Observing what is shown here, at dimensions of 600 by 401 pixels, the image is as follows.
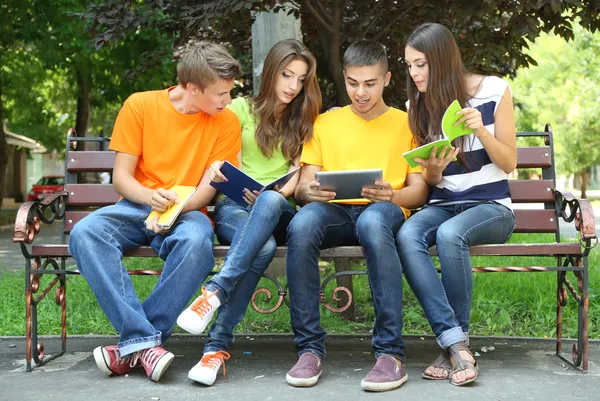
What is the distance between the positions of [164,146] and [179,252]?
694 mm

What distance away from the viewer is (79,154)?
4.73 m

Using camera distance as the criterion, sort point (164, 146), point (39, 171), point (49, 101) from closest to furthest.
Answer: point (164, 146) → point (49, 101) → point (39, 171)

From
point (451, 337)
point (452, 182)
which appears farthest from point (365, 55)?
point (451, 337)

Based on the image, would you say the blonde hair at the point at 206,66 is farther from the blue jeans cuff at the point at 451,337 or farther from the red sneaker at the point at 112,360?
the blue jeans cuff at the point at 451,337

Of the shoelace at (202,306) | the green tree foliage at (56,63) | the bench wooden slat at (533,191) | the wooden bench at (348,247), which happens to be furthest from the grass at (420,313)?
the green tree foliage at (56,63)

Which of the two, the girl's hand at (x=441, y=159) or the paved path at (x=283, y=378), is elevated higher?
the girl's hand at (x=441, y=159)

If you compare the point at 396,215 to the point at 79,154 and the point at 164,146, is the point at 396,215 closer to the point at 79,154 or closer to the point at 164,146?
the point at 164,146

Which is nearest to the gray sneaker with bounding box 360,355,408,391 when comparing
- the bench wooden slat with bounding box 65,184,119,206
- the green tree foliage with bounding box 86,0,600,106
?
the bench wooden slat with bounding box 65,184,119,206

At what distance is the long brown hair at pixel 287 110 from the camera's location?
4133mm

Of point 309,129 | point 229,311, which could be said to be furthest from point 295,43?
point 229,311

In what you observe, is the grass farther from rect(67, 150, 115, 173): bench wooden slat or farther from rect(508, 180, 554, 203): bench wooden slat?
rect(67, 150, 115, 173): bench wooden slat

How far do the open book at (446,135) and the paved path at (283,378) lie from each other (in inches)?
40.9

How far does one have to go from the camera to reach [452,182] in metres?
3.97

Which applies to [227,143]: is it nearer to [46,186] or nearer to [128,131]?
[128,131]
